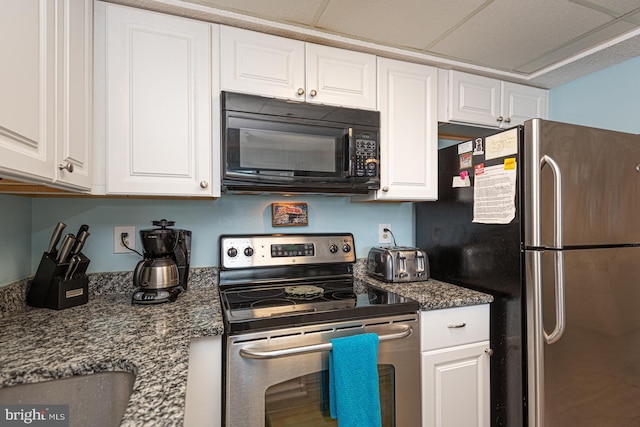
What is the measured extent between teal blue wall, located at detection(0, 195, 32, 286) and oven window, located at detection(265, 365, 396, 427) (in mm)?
1104

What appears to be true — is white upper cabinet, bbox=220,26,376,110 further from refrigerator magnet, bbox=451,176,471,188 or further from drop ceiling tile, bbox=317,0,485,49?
refrigerator magnet, bbox=451,176,471,188

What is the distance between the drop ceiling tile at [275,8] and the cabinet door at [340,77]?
0.16 m

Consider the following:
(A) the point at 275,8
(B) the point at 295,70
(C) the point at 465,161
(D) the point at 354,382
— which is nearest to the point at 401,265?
(C) the point at 465,161

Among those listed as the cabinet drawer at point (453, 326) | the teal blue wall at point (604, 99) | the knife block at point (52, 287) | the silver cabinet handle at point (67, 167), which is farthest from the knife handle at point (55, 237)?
the teal blue wall at point (604, 99)

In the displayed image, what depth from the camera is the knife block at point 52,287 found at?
4.23ft

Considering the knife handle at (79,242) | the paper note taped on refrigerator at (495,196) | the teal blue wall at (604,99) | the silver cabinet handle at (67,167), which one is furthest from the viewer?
the teal blue wall at (604,99)

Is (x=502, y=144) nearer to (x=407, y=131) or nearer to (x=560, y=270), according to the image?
(x=407, y=131)

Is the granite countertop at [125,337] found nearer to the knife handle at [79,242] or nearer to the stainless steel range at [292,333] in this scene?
the stainless steel range at [292,333]

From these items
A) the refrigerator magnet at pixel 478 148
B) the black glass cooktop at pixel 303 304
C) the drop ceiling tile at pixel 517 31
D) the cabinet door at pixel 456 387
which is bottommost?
the cabinet door at pixel 456 387

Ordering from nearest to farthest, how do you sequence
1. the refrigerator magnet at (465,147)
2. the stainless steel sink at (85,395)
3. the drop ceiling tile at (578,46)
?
the stainless steel sink at (85,395) → the drop ceiling tile at (578,46) → the refrigerator magnet at (465,147)

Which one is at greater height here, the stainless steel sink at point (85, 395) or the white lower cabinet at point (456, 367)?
the stainless steel sink at point (85, 395)

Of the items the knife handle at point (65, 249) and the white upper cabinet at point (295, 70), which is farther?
the white upper cabinet at point (295, 70)

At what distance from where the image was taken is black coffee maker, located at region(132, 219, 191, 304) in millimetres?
1370

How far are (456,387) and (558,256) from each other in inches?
28.5
